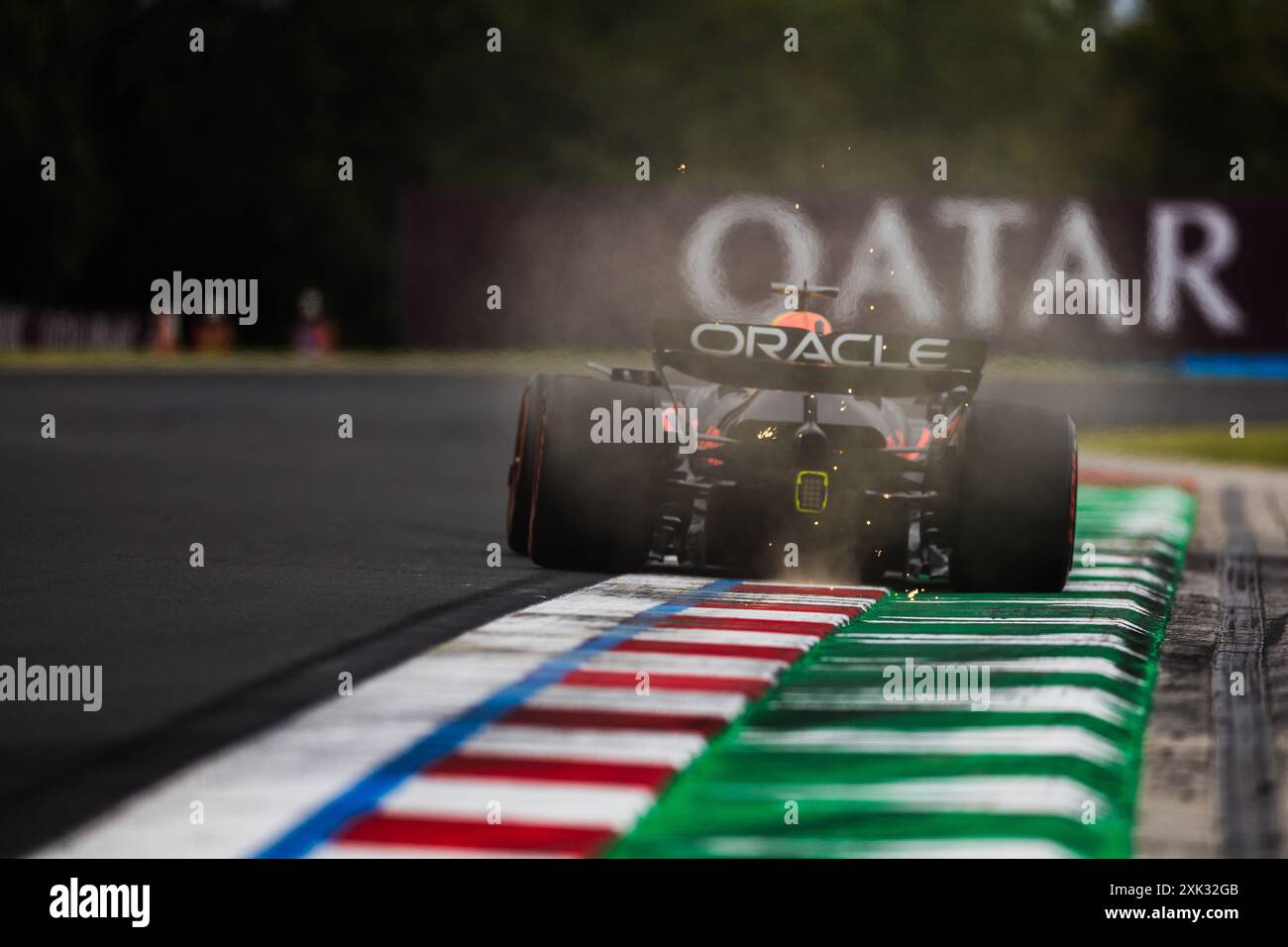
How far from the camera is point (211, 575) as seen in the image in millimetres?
9945

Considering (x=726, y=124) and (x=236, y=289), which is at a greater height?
(x=726, y=124)

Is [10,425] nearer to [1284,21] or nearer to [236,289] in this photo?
[236,289]

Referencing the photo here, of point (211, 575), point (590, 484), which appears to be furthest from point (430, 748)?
point (211, 575)

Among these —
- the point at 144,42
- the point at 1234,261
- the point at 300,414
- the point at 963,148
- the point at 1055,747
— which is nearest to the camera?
the point at 1055,747

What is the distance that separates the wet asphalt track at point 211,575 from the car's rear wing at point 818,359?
118 centimetres

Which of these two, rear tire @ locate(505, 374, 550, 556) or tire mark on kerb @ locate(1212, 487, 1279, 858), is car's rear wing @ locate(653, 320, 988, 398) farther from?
tire mark on kerb @ locate(1212, 487, 1279, 858)

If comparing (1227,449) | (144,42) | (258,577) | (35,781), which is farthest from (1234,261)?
(35,781)

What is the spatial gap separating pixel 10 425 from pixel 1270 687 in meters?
16.5

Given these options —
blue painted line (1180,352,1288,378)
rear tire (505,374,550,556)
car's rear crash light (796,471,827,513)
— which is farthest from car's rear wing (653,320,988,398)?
blue painted line (1180,352,1288,378)

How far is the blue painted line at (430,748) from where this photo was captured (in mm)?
5242

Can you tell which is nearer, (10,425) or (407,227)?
(10,425)

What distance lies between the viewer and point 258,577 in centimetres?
987

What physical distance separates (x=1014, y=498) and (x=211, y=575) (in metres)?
3.61

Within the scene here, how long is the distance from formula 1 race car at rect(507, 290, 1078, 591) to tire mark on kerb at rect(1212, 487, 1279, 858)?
3.22 feet
